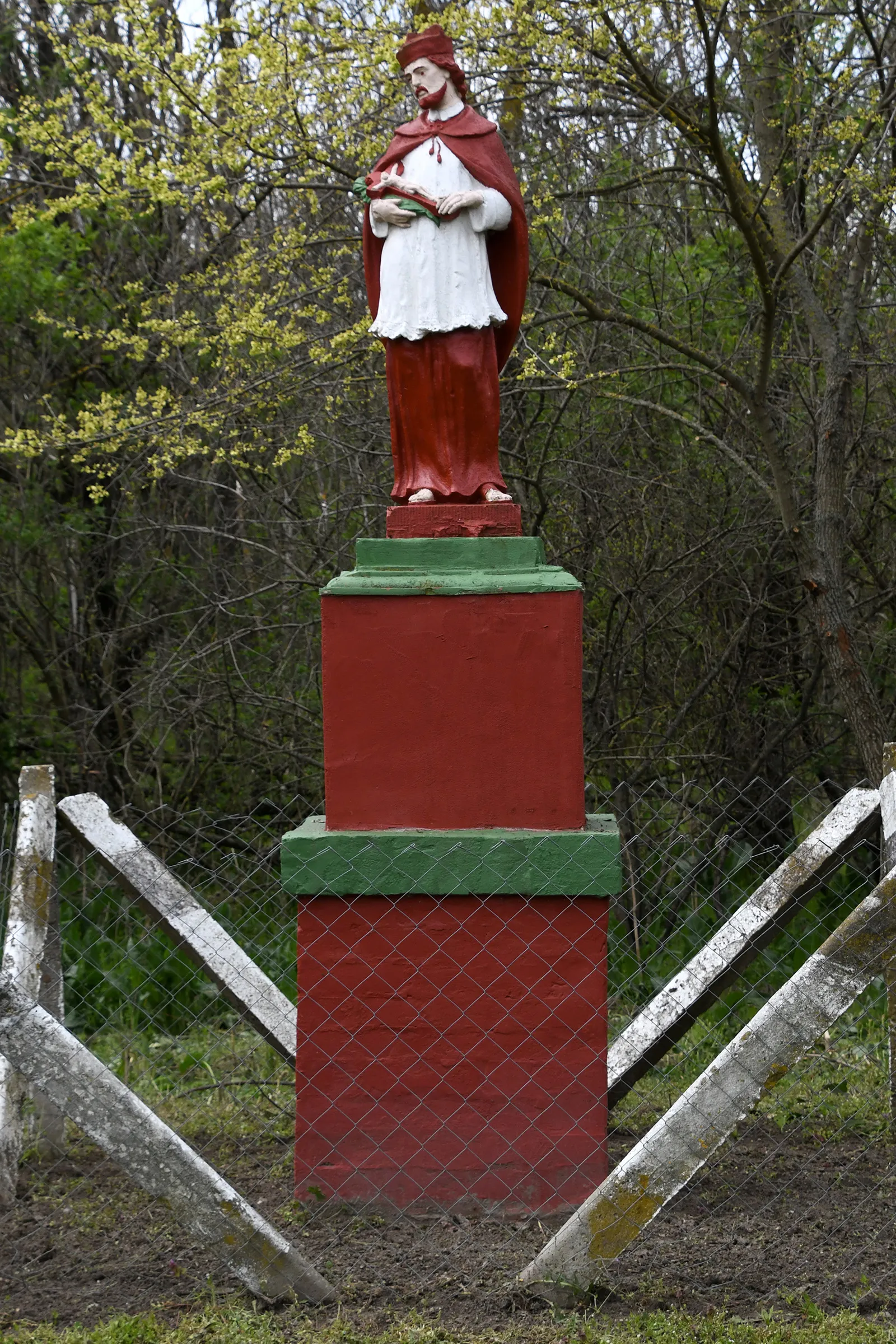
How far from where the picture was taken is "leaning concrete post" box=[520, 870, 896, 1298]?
131 inches

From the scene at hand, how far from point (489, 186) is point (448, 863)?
2101 mm

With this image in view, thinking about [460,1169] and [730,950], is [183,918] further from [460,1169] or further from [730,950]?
[730,950]

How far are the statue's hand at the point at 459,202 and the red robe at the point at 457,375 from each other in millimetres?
100

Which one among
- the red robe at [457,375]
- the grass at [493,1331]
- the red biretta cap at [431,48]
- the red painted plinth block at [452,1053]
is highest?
the red biretta cap at [431,48]

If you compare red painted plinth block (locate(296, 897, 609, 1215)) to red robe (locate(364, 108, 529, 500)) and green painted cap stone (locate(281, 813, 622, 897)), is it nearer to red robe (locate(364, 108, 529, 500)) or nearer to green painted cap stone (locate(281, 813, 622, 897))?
green painted cap stone (locate(281, 813, 622, 897))

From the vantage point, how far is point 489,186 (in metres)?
4.40

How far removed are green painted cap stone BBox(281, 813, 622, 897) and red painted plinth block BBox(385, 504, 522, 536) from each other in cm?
94

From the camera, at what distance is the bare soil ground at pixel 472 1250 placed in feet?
11.5

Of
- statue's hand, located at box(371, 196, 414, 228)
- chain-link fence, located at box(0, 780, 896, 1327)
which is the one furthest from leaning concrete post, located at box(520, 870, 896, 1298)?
statue's hand, located at box(371, 196, 414, 228)

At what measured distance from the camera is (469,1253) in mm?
3830

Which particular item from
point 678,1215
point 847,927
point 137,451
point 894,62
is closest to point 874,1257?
point 678,1215

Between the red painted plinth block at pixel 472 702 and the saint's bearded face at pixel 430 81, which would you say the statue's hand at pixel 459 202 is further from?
the red painted plinth block at pixel 472 702

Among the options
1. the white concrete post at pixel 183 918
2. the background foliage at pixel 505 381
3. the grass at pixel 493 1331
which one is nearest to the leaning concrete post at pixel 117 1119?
the grass at pixel 493 1331

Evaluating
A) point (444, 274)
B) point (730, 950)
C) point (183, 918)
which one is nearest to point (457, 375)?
point (444, 274)
